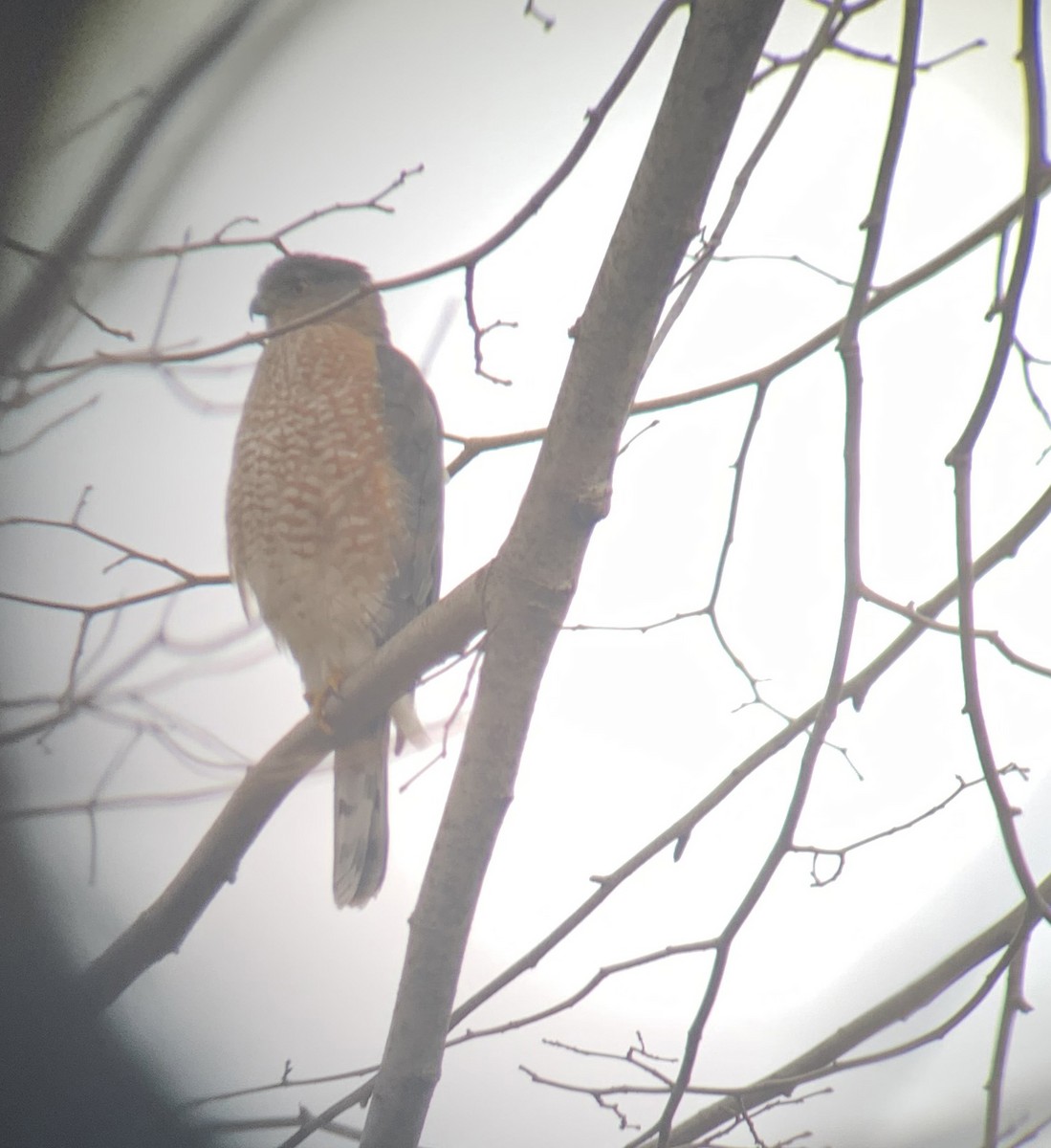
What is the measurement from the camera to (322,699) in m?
1.95

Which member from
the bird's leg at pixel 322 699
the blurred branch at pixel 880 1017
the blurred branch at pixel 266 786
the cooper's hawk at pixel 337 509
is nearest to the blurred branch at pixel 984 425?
the blurred branch at pixel 880 1017

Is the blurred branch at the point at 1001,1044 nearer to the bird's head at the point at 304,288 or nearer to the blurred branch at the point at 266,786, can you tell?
the blurred branch at the point at 266,786

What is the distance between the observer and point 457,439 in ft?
6.23

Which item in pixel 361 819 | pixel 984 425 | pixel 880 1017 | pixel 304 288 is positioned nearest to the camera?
pixel 984 425

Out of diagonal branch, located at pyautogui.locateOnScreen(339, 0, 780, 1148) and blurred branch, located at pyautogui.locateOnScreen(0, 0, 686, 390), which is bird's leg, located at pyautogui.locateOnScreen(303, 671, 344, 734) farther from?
blurred branch, located at pyautogui.locateOnScreen(0, 0, 686, 390)

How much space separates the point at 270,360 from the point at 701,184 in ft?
5.42

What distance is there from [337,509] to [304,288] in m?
0.52

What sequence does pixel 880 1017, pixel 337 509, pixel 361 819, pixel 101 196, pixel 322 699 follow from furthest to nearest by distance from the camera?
pixel 337 509 → pixel 361 819 → pixel 322 699 → pixel 880 1017 → pixel 101 196

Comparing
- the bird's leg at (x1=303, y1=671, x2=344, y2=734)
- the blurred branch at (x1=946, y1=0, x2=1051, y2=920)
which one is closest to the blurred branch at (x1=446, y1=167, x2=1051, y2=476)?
→ the blurred branch at (x1=946, y1=0, x2=1051, y2=920)

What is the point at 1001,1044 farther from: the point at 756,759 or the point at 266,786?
the point at 266,786

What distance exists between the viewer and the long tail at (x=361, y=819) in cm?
200

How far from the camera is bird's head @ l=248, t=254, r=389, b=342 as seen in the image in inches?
92.2

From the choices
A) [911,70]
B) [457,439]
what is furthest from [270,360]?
[911,70]

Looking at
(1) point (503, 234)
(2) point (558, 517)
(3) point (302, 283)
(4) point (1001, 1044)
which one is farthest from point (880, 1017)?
(3) point (302, 283)
